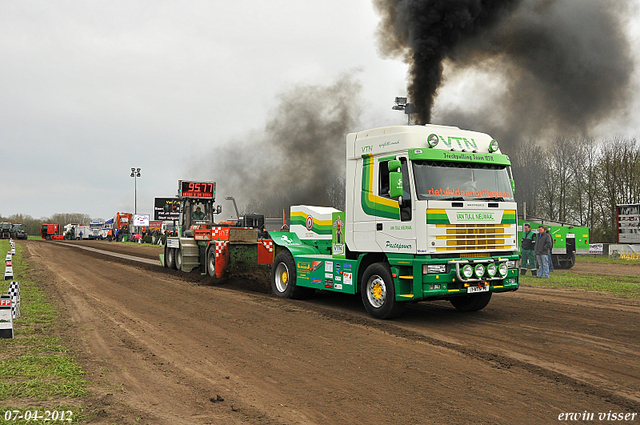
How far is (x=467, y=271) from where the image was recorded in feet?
27.9

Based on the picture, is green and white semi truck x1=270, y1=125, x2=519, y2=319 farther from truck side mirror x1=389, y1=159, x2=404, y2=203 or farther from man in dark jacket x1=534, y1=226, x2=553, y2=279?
man in dark jacket x1=534, y1=226, x2=553, y2=279

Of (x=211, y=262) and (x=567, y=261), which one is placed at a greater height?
(x=211, y=262)

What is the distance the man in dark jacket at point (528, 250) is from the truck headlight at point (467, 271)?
981 cm

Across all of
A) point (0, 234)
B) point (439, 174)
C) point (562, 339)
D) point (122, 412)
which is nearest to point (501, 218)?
point (439, 174)

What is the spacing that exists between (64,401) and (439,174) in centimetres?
634

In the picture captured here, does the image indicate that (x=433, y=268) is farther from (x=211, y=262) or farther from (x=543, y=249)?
(x=543, y=249)

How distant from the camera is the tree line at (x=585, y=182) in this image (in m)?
36.2

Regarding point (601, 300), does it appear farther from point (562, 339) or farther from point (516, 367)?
point (516, 367)

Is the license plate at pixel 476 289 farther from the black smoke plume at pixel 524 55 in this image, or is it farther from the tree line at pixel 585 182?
the tree line at pixel 585 182

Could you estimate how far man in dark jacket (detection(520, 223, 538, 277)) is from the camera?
17.3 meters

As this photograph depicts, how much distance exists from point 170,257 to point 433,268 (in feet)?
45.3

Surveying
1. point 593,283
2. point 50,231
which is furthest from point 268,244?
point 50,231

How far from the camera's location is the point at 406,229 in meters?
8.45

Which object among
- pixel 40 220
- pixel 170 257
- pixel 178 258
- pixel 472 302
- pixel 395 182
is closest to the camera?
pixel 395 182
